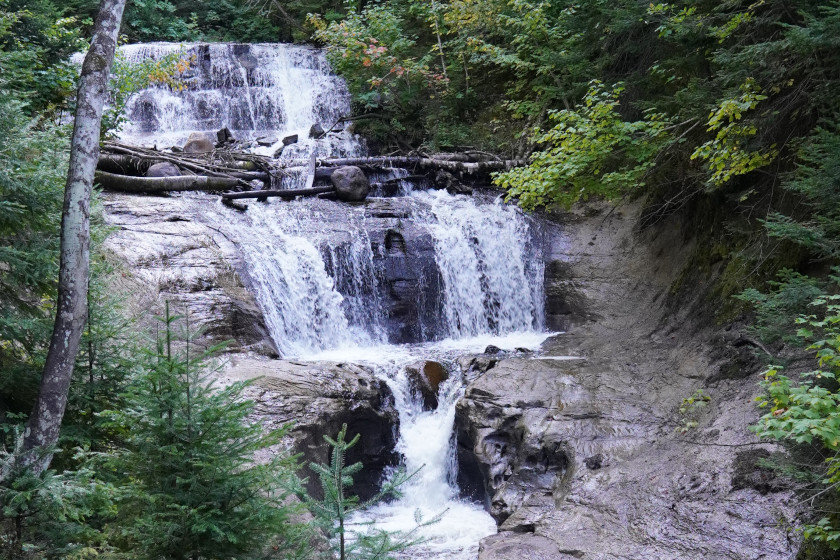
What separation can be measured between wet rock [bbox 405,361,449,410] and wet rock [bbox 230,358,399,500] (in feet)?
1.45

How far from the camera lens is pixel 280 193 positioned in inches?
500

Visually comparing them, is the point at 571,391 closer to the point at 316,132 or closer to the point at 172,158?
the point at 172,158

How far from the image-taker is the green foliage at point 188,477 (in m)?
3.39

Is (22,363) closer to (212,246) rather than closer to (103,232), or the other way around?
(103,232)

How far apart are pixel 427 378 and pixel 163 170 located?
6.93 metres

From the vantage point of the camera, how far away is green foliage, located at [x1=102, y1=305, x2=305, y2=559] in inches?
133

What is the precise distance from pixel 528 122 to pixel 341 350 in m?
7.14

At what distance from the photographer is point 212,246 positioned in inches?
408

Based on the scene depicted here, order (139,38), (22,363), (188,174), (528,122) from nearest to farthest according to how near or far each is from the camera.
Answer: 1. (22,363)
2. (188,174)
3. (528,122)
4. (139,38)

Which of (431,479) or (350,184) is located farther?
(350,184)

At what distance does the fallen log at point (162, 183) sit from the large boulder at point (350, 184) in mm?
1978

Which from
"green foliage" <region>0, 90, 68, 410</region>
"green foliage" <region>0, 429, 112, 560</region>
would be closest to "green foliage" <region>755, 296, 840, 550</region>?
"green foliage" <region>0, 429, 112, 560</region>

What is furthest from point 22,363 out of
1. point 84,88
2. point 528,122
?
point 528,122

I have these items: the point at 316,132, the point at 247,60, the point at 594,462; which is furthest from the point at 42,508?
the point at 247,60
